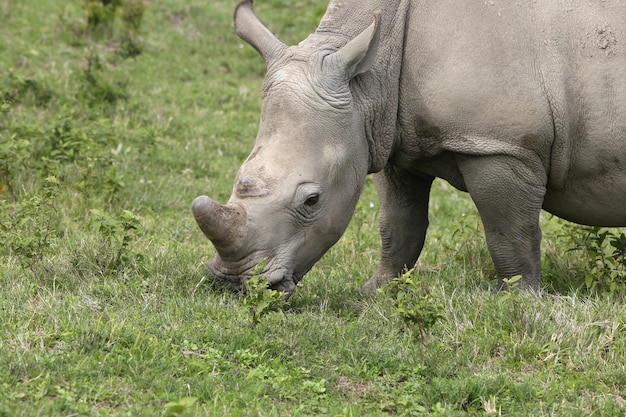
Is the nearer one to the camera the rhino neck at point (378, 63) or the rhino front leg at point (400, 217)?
the rhino neck at point (378, 63)

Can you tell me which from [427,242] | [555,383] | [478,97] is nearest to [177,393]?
[555,383]

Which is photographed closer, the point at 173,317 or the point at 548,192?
the point at 173,317

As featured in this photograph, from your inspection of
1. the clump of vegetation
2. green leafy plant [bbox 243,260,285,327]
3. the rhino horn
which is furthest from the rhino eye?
the clump of vegetation

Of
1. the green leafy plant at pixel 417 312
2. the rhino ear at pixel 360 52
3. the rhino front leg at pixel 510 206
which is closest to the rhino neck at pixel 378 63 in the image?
the rhino ear at pixel 360 52

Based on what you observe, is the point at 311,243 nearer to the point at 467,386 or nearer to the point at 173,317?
the point at 173,317

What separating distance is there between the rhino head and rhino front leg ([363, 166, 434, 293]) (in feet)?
3.26

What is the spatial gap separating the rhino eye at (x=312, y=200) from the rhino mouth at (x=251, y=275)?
40 centimetres

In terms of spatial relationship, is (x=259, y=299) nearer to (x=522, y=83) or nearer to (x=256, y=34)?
(x=256, y=34)

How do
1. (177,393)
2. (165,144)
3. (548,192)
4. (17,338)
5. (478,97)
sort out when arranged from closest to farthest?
(177,393), (17,338), (478,97), (548,192), (165,144)

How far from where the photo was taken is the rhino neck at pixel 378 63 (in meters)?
6.40

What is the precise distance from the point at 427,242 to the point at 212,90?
4780mm

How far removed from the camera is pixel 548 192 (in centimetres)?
677

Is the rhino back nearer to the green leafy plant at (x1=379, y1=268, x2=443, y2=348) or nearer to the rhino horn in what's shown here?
the green leafy plant at (x1=379, y1=268, x2=443, y2=348)

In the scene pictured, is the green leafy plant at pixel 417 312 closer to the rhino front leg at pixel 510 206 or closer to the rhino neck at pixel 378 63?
the rhino front leg at pixel 510 206
